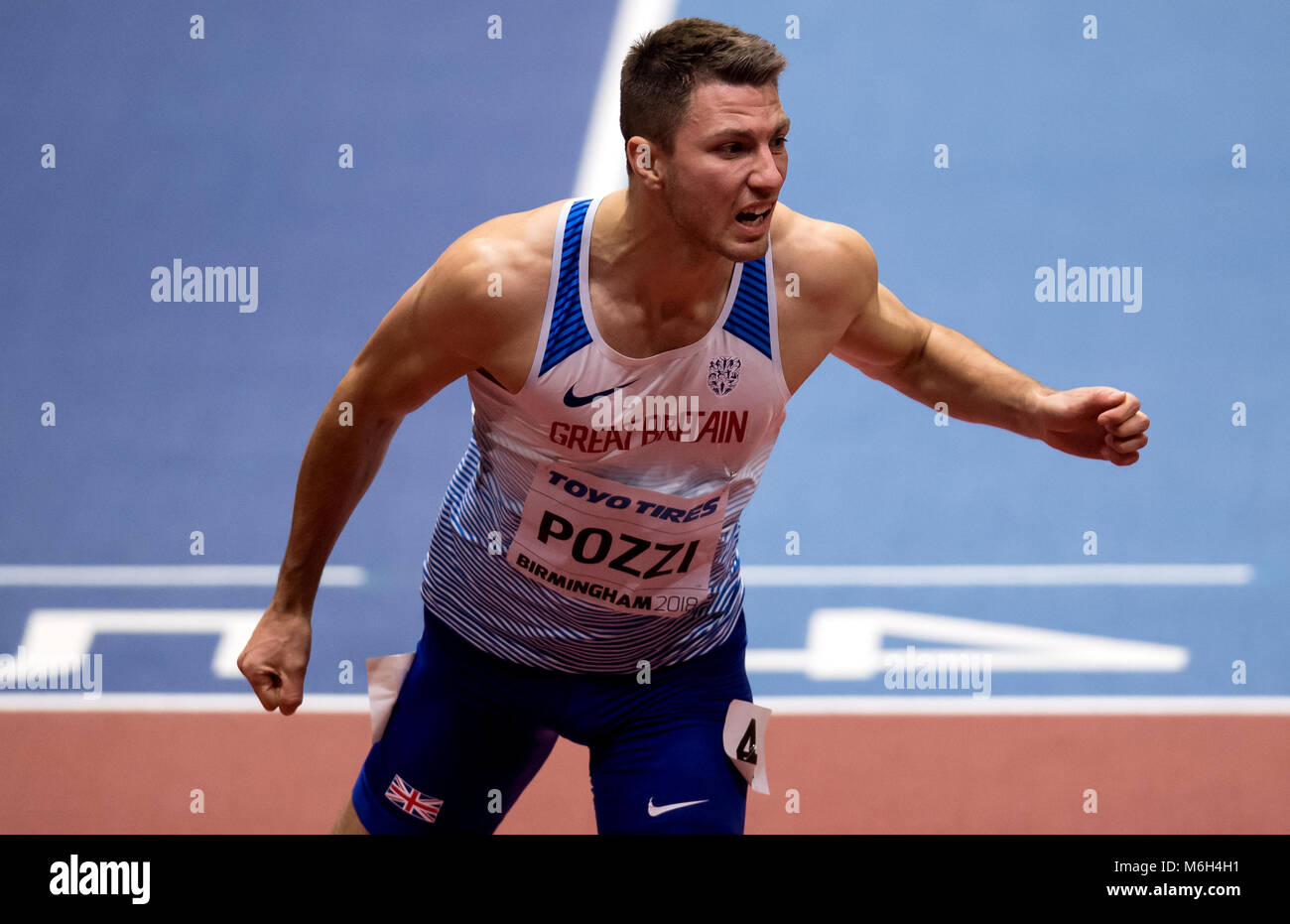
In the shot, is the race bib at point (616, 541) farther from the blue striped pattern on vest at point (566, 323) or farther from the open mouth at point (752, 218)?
the open mouth at point (752, 218)

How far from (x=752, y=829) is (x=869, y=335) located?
7.39 feet

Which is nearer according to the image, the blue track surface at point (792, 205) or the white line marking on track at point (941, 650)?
the white line marking on track at point (941, 650)

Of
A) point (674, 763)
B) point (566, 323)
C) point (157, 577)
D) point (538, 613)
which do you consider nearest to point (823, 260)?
point (566, 323)

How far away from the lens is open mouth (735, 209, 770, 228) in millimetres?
2697

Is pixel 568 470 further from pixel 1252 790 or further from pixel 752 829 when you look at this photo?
pixel 1252 790

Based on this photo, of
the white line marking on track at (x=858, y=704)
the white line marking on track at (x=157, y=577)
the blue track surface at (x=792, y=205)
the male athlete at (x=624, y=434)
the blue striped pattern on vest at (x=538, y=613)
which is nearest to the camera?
the male athlete at (x=624, y=434)

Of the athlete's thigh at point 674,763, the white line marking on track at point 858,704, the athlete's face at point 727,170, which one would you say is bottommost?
the white line marking on track at point 858,704

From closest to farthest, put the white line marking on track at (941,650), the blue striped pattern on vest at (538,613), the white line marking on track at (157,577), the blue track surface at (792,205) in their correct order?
the blue striped pattern on vest at (538,613) → the white line marking on track at (941,650) → the white line marking on track at (157,577) → the blue track surface at (792,205)

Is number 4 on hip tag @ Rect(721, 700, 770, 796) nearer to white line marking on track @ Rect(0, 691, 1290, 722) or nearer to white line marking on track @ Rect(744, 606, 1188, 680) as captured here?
white line marking on track @ Rect(0, 691, 1290, 722)

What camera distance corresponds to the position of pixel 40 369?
7.72m

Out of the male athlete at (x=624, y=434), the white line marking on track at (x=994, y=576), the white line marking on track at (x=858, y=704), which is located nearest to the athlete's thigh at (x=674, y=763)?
the male athlete at (x=624, y=434)

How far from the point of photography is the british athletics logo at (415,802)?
3197mm

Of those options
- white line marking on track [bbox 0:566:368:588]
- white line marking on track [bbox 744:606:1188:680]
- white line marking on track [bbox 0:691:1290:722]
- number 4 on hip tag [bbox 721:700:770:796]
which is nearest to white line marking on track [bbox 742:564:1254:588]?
white line marking on track [bbox 744:606:1188:680]

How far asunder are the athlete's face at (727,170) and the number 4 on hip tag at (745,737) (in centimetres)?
100
